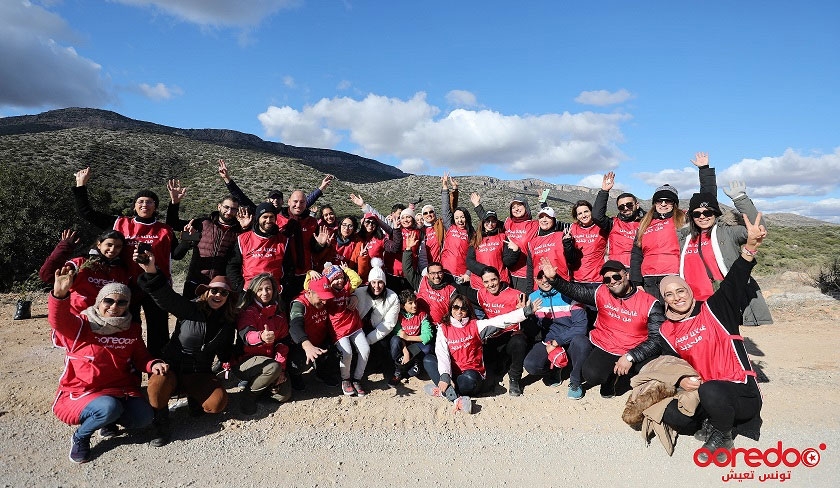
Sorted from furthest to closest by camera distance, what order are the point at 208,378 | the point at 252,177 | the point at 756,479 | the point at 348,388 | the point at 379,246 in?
the point at 252,177 < the point at 379,246 < the point at 348,388 < the point at 208,378 < the point at 756,479

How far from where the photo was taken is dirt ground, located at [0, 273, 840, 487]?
369 centimetres

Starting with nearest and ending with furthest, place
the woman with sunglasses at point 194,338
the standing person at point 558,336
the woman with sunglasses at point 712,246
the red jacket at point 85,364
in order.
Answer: the red jacket at point 85,364 < the woman with sunglasses at point 194,338 < the woman with sunglasses at point 712,246 < the standing person at point 558,336

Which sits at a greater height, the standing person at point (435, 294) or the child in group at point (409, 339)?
the standing person at point (435, 294)

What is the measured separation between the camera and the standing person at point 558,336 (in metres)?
5.23

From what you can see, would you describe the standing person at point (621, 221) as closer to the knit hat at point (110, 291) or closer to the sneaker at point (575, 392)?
the sneaker at point (575, 392)

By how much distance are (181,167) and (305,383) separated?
42.1 meters

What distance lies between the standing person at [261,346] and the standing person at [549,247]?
360cm

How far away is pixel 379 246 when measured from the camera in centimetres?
696

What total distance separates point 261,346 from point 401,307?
1841 millimetres

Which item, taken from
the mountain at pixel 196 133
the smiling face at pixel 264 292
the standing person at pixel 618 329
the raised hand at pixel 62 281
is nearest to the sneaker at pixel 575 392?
the standing person at pixel 618 329

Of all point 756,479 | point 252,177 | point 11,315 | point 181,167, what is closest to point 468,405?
point 756,479

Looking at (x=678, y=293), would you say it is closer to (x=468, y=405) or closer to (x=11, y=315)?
(x=468, y=405)

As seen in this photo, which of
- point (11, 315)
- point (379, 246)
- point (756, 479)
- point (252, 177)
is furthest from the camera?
point (252, 177)

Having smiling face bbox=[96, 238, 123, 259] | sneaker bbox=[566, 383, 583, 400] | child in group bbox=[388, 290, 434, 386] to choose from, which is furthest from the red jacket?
sneaker bbox=[566, 383, 583, 400]
